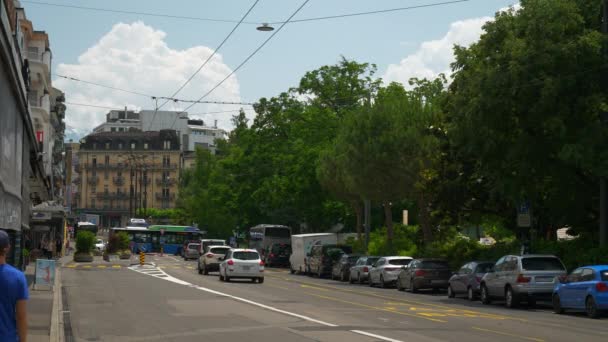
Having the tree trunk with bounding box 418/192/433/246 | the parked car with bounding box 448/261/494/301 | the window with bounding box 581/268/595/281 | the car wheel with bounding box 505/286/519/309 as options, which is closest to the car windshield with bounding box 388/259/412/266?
the tree trunk with bounding box 418/192/433/246

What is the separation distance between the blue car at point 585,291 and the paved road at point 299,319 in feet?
1.39

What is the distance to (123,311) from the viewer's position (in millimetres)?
24109

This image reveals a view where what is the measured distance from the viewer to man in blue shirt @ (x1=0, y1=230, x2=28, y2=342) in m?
7.41

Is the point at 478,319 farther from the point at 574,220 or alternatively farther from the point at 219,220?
the point at 219,220

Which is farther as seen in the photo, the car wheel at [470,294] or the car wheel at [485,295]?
the car wheel at [470,294]

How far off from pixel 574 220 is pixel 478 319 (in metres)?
17.2

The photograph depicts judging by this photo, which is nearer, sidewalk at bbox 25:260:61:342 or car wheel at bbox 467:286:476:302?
sidewalk at bbox 25:260:61:342

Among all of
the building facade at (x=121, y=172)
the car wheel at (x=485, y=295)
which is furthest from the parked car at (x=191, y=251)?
the building facade at (x=121, y=172)

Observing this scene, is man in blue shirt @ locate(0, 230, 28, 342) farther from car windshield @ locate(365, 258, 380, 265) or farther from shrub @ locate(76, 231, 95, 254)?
shrub @ locate(76, 231, 95, 254)

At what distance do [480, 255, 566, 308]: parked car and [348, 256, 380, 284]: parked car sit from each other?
54.6 ft

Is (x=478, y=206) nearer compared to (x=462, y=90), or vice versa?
(x=462, y=90)

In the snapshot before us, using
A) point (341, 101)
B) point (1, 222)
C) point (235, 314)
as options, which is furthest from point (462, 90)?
point (341, 101)

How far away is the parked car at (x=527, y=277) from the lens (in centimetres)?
2883

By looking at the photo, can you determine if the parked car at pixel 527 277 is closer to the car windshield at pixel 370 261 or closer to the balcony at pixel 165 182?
the car windshield at pixel 370 261
